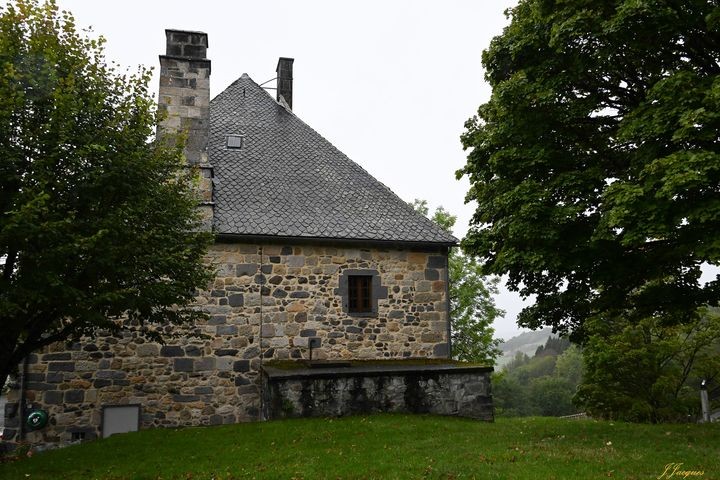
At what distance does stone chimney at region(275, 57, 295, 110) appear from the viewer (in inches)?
783

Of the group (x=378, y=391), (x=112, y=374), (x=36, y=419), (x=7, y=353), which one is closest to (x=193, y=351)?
(x=112, y=374)

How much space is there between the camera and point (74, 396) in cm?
1185

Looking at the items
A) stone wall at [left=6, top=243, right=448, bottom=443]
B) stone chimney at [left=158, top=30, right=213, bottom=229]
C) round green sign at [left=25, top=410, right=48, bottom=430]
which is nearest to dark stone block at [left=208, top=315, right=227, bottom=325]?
stone wall at [left=6, top=243, right=448, bottom=443]

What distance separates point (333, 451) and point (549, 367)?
81.4 meters

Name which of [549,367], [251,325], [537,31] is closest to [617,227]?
[537,31]

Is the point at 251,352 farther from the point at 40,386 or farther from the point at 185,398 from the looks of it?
the point at 40,386

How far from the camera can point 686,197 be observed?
8.07 meters

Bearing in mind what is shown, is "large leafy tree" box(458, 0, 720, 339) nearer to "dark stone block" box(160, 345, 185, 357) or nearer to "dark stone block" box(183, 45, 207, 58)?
"dark stone block" box(160, 345, 185, 357)

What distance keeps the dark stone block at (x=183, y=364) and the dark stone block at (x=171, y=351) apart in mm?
127

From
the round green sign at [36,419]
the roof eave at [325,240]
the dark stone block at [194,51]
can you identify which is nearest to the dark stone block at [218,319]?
the roof eave at [325,240]

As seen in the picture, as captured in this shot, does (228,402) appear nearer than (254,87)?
Yes

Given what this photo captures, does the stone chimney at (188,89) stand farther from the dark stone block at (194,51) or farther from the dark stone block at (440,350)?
the dark stone block at (440,350)

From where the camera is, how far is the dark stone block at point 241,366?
12.8 metres

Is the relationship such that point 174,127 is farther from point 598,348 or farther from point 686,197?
point 598,348
